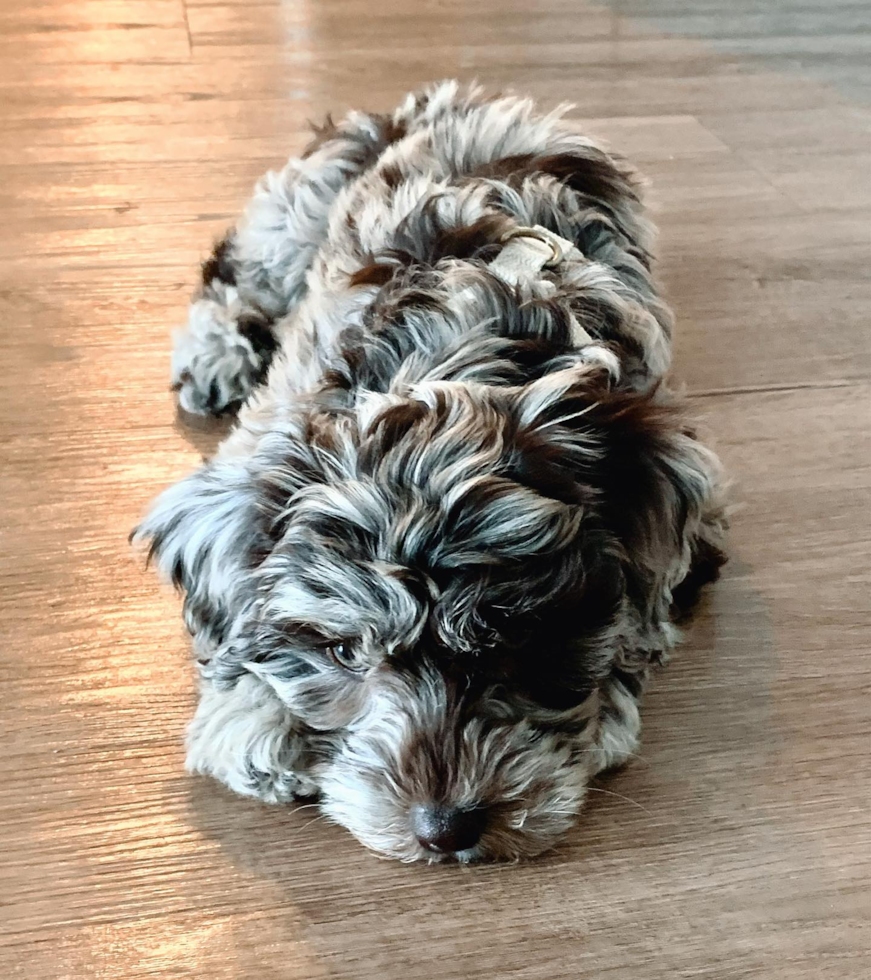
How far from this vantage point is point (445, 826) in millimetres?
1770

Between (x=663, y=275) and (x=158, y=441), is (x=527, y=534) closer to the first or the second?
(x=158, y=441)

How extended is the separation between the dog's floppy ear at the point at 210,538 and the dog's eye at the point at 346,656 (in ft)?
0.65

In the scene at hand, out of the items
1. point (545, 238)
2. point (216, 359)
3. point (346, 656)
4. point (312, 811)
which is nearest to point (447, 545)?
point (346, 656)

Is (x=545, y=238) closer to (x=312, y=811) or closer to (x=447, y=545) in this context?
(x=447, y=545)

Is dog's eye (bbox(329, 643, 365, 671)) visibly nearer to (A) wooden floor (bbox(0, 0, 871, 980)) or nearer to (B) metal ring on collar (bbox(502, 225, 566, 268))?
(A) wooden floor (bbox(0, 0, 871, 980))

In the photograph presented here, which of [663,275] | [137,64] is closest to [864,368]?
[663,275]

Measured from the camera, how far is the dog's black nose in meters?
1.77

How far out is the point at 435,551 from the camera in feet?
5.52

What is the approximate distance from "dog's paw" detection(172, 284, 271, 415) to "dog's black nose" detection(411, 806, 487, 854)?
1501 mm

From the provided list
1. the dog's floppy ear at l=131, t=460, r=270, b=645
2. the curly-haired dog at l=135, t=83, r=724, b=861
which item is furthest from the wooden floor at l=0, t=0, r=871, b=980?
the dog's floppy ear at l=131, t=460, r=270, b=645

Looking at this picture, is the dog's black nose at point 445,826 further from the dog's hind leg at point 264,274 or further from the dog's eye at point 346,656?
the dog's hind leg at point 264,274

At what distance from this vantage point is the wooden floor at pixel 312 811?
6.05 feet

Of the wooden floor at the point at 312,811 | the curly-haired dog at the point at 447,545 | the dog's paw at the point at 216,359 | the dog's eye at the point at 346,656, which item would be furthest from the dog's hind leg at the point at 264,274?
the dog's eye at the point at 346,656

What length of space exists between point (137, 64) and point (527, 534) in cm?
446
